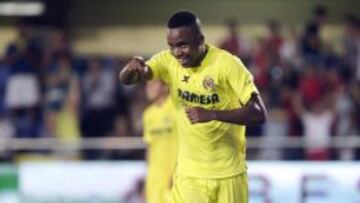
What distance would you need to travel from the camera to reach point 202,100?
27.7 feet

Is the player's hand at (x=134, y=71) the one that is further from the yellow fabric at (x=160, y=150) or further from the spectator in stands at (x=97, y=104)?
the spectator in stands at (x=97, y=104)

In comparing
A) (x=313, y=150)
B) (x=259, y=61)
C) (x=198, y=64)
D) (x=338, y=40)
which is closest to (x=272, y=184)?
(x=313, y=150)

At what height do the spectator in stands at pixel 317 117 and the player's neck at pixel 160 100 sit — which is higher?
the player's neck at pixel 160 100

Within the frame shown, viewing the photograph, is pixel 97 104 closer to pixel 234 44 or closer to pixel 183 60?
pixel 234 44

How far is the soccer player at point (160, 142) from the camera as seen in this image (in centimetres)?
1171

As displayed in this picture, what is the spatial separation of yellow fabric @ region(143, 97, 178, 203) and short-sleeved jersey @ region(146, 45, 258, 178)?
9.54 feet

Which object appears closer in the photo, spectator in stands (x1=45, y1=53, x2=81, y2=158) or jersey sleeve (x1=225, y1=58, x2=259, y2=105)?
jersey sleeve (x1=225, y1=58, x2=259, y2=105)

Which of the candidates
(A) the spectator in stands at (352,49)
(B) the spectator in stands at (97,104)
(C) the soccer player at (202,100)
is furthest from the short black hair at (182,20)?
(A) the spectator in stands at (352,49)

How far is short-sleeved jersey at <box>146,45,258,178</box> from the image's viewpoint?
8.41m

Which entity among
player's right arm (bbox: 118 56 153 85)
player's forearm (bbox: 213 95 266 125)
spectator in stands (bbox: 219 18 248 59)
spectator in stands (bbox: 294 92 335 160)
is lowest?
spectator in stands (bbox: 294 92 335 160)

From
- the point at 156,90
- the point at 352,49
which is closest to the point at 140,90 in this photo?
the point at 352,49

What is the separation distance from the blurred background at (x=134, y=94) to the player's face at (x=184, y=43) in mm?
5589

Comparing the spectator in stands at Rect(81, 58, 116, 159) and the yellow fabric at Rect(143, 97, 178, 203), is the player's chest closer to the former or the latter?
the yellow fabric at Rect(143, 97, 178, 203)

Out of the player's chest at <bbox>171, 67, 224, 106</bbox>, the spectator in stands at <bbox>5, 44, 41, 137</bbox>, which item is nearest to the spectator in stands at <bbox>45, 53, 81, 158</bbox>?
the spectator in stands at <bbox>5, 44, 41, 137</bbox>
